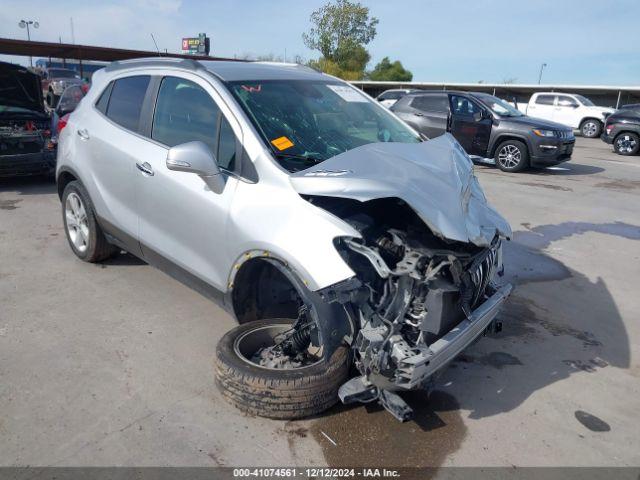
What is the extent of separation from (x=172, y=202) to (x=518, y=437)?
2.61m

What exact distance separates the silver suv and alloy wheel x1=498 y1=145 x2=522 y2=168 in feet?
29.0

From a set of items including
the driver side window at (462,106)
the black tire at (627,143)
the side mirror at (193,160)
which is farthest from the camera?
the black tire at (627,143)

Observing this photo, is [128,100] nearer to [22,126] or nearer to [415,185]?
[415,185]

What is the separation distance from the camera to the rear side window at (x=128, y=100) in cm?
394

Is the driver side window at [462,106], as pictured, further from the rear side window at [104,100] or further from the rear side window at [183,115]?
the rear side window at [183,115]

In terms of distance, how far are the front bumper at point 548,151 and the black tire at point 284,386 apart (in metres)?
10.4

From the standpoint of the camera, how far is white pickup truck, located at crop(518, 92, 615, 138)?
72.9 ft

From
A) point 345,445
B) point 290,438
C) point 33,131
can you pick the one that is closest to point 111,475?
point 290,438

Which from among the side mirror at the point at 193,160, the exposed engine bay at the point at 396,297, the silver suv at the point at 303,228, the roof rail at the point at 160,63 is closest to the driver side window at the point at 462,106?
the silver suv at the point at 303,228

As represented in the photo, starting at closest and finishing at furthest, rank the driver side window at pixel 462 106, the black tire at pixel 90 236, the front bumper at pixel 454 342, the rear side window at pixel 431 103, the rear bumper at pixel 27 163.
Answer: the front bumper at pixel 454 342, the black tire at pixel 90 236, the rear bumper at pixel 27 163, the driver side window at pixel 462 106, the rear side window at pixel 431 103

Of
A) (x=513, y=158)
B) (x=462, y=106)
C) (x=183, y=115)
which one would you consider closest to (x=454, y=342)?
(x=183, y=115)

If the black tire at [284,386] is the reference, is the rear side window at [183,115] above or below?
above

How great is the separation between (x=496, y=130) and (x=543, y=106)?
42.2 ft

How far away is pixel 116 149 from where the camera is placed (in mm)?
3977
